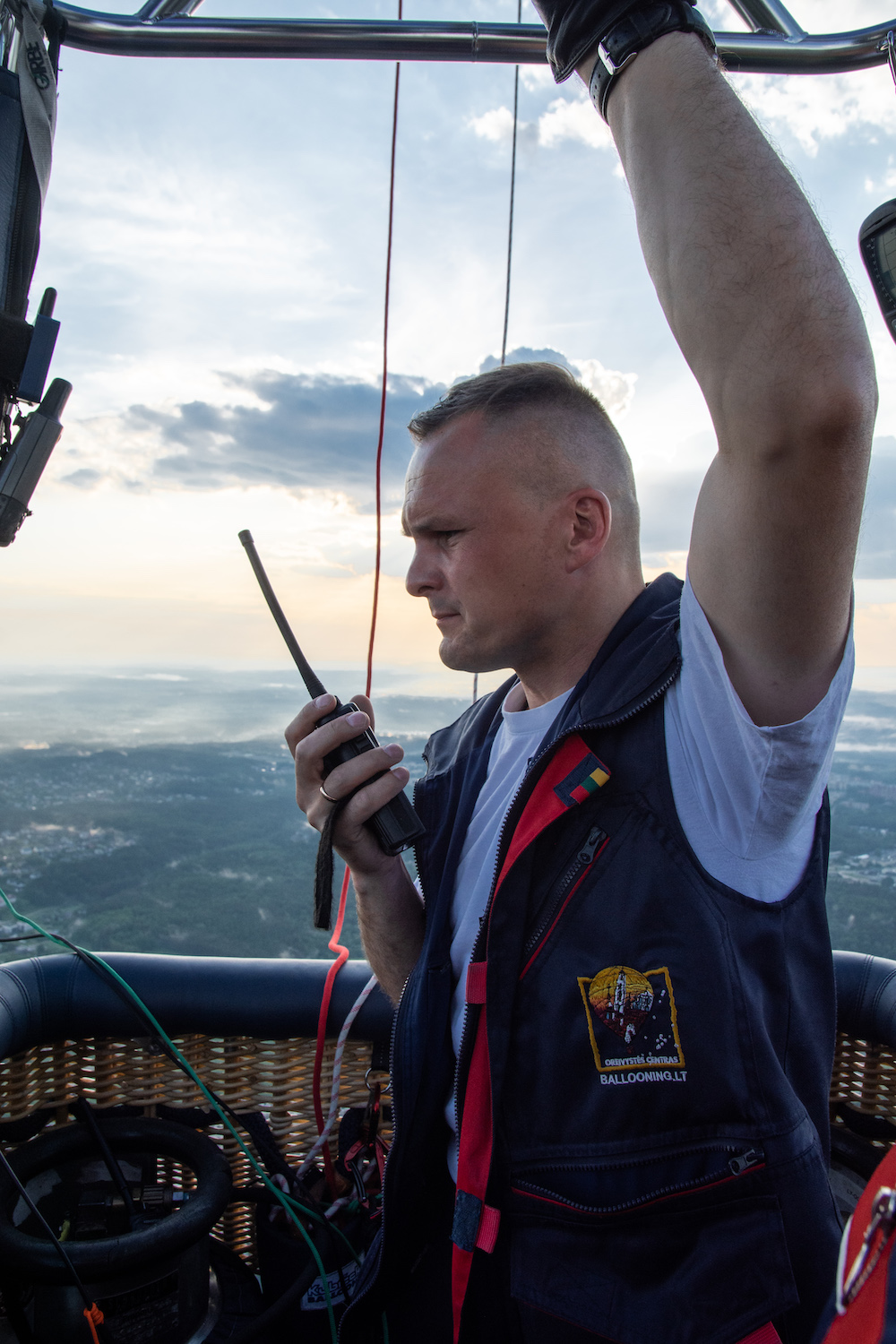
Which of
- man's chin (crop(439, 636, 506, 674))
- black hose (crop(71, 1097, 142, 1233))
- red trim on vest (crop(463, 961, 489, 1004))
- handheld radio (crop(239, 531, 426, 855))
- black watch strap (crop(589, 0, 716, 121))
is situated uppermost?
black watch strap (crop(589, 0, 716, 121))

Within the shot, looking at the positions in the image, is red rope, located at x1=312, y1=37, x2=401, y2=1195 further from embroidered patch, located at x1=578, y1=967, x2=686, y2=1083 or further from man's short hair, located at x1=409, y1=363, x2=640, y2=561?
embroidered patch, located at x1=578, y1=967, x2=686, y2=1083

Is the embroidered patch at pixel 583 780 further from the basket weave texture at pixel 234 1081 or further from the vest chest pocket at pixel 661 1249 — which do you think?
the basket weave texture at pixel 234 1081

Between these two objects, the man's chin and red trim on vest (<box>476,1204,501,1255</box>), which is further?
the man's chin

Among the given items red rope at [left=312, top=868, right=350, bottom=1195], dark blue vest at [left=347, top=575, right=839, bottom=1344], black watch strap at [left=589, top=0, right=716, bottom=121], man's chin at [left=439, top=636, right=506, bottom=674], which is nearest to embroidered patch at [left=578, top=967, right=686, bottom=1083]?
dark blue vest at [left=347, top=575, right=839, bottom=1344]

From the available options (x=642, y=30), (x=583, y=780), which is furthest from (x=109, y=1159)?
(x=642, y=30)

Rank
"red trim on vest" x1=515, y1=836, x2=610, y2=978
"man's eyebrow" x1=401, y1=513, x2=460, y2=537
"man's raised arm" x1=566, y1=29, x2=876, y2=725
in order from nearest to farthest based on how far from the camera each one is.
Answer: "man's raised arm" x1=566, y1=29, x2=876, y2=725 → "red trim on vest" x1=515, y1=836, x2=610, y2=978 → "man's eyebrow" x1=401, y1=513, x2=460, y2=537

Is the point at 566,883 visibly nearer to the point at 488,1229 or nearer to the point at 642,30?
the point at 488,1229

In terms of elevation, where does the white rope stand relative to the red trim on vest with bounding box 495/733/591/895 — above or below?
below

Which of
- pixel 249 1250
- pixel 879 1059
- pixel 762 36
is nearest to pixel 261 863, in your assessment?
pixel 249 1250
